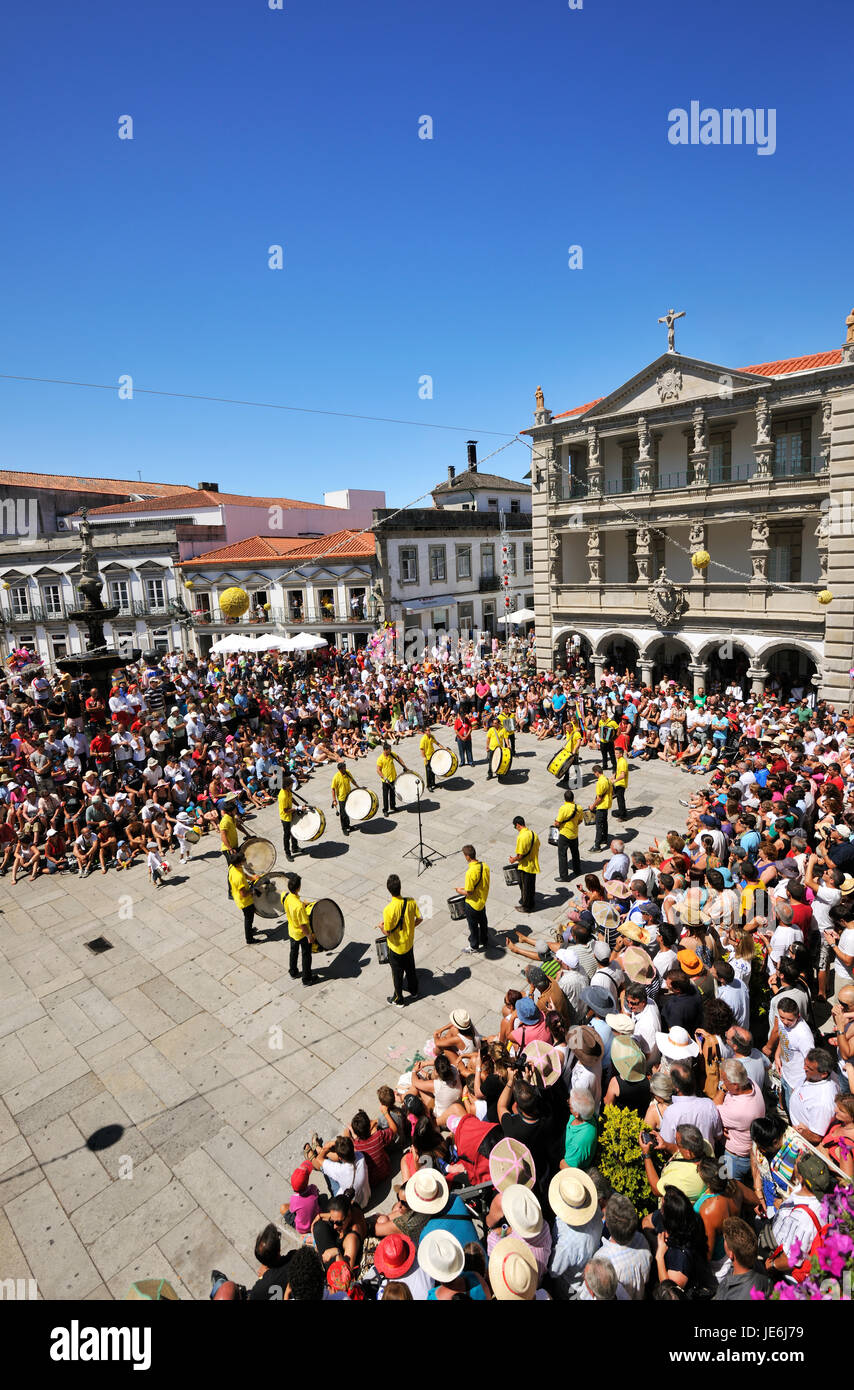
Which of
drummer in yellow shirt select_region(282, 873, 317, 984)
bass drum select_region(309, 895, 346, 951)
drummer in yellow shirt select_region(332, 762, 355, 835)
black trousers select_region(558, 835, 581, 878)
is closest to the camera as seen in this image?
drummer in yellow shirt select_region(282, 873, 317, 984)

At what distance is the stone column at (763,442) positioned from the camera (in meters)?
20.2

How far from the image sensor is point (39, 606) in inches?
1545

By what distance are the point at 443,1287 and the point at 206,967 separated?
6086 mm

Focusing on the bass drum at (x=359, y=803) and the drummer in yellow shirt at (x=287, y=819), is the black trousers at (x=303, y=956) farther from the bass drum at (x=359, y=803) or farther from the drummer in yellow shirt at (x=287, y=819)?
the bass drum at (x=359, y=803)

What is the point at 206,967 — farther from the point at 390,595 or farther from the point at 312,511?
the point at 312,511

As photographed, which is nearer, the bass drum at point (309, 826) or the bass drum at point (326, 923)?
the bass drum at point (326, 923)

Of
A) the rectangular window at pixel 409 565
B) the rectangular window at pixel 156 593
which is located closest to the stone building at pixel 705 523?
the rectangular window at pixel 409 565

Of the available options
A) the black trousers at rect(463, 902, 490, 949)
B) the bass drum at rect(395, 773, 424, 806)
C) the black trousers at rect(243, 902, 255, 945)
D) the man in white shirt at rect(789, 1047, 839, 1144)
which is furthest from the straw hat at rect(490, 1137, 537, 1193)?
the bass drum at rect(395, 773, 424, 806)

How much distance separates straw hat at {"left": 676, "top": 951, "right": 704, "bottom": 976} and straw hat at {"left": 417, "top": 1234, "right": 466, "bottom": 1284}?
3.47 metres

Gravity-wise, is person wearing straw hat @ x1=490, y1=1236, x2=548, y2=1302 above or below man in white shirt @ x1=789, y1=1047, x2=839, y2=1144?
below

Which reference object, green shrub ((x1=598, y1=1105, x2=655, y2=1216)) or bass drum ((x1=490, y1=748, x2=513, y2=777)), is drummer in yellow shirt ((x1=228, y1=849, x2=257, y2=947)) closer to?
green shrub ((x1=598, y1=1105, x2=655, y2=1216))

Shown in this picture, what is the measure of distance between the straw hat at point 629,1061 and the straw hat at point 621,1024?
0.25 metres

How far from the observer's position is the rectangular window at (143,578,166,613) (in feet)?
125

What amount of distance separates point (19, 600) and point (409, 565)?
2472cm
